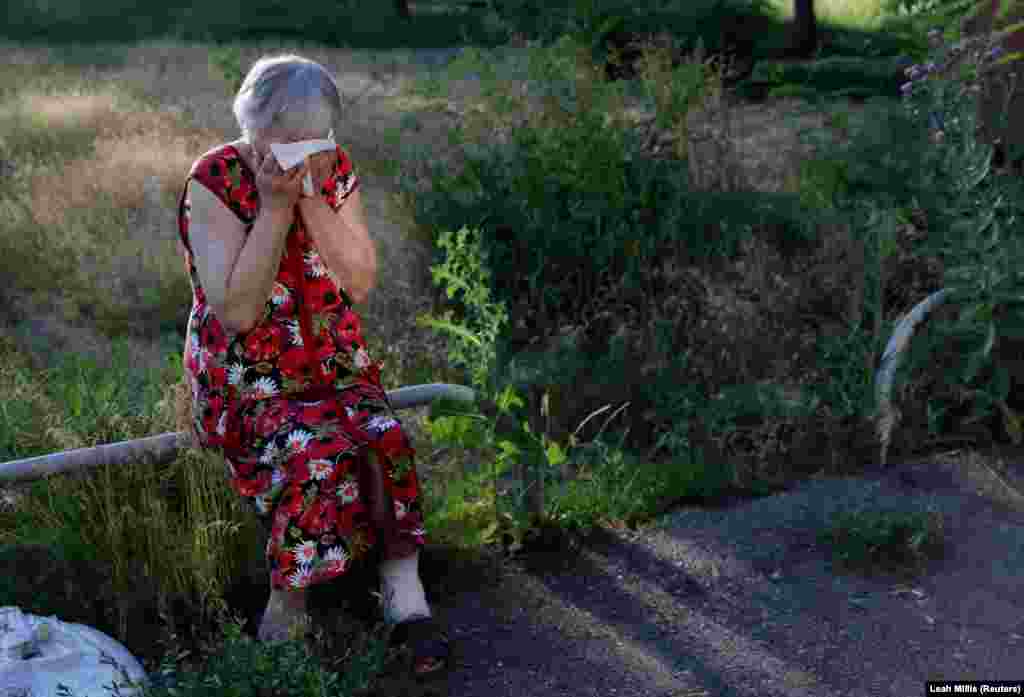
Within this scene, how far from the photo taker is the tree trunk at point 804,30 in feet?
48.3

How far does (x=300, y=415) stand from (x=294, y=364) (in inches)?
6.3

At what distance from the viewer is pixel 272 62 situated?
3047mm

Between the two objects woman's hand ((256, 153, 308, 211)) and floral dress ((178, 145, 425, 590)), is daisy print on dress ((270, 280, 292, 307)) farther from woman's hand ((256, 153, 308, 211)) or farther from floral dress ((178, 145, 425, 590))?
woman's hand ((256, 153, 308, 211))

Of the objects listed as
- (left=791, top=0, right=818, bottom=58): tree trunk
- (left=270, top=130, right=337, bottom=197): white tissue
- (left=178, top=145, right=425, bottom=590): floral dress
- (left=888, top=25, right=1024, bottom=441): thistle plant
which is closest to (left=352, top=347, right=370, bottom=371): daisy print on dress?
(left=178, top=145, right=425, bottom=590): floral dress

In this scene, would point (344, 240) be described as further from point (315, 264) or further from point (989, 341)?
point (989, 341)

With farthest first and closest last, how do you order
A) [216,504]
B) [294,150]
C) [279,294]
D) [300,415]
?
[216,504] < [279,294] < [300,415] < [294,150]

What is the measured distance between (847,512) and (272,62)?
6.90ft

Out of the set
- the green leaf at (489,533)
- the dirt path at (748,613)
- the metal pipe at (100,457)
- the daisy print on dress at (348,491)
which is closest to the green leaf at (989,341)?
the dirt path at (748,613)

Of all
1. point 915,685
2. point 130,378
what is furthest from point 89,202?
point 915,685

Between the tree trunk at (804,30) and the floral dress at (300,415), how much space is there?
40.9 feet

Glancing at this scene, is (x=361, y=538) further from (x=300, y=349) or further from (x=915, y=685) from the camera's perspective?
(x=915, y=685)

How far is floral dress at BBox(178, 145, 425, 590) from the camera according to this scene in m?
3.04

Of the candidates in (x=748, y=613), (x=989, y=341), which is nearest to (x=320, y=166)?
(x=748, y=613)

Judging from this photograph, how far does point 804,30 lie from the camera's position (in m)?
14.9
